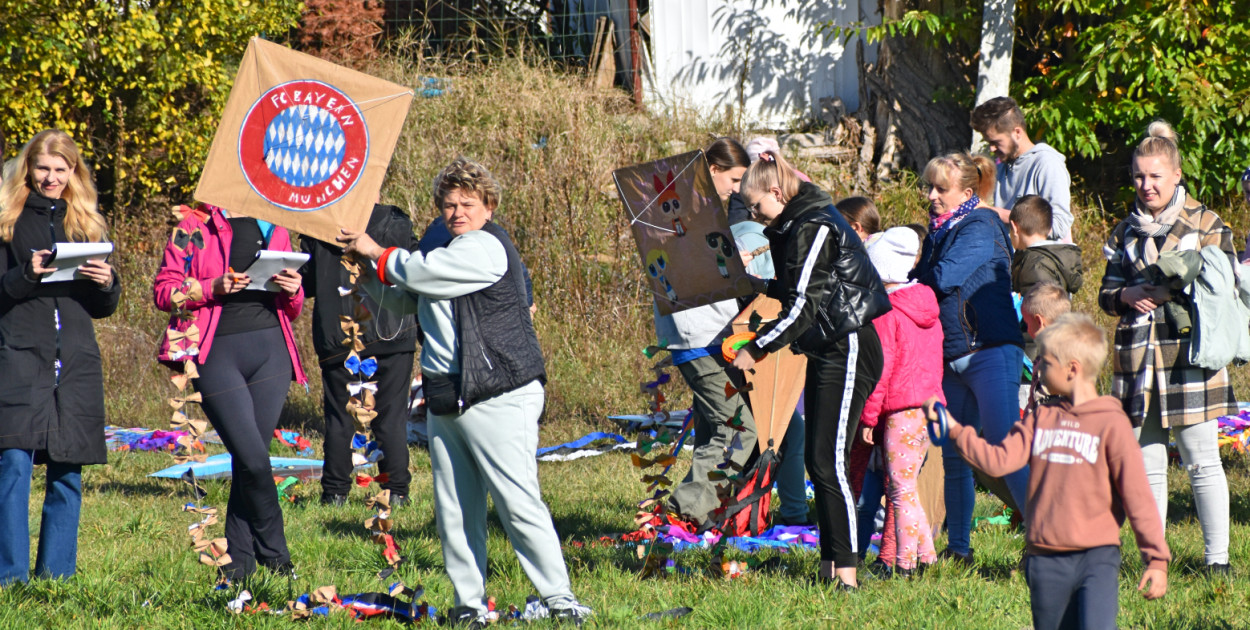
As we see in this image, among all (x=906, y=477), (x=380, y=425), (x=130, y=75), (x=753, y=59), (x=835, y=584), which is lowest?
(x=835, y=584)

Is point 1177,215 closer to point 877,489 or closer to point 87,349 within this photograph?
point 877,489

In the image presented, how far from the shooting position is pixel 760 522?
228 inches

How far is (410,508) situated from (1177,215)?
13.7ft

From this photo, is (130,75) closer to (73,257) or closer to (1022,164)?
(73,257)

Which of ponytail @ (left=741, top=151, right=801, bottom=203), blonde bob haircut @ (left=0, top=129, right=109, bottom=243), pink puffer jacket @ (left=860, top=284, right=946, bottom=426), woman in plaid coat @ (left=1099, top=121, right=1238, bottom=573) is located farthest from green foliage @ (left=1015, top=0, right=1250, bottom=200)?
blonde bob haircut @ (left=0, top=129, right=109, bottom=243)

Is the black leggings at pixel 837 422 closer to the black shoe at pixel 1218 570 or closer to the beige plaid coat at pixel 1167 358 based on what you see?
the beige plaid coat at pixel 1167 358

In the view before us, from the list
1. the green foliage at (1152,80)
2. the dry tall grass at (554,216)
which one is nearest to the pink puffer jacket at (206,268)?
the dry tall grass at (554,216)

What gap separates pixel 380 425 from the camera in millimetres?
6609

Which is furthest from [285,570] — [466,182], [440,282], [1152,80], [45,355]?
[1152,80]

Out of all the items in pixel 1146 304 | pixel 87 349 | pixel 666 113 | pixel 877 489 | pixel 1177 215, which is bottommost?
pixel 877 489

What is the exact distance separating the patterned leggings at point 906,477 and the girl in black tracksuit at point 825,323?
0.29m

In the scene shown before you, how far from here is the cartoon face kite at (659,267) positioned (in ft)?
17.4

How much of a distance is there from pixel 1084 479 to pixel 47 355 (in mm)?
4013

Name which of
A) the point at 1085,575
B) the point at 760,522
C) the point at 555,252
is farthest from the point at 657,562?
the point at 555,252
